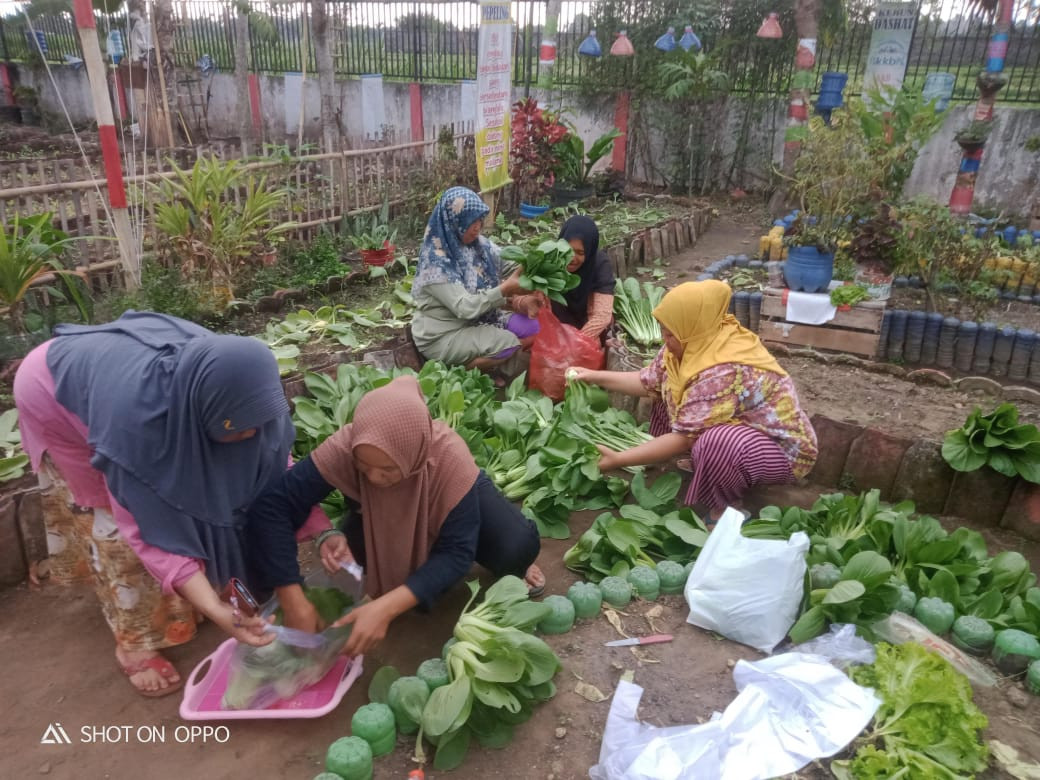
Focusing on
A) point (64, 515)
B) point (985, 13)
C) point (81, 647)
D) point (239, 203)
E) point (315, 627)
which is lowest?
point (81, 647)

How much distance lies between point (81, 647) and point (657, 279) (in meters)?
5.09

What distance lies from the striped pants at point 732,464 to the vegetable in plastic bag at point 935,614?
71cm

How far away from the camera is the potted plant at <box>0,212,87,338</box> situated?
3779 mm

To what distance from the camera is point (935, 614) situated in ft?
7.65

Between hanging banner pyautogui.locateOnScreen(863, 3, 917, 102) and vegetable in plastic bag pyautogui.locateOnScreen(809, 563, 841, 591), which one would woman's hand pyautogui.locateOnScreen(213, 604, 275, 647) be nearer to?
vegetable in plastic bag pyautogui.locateOnScreen(809, 563, 841, 591)

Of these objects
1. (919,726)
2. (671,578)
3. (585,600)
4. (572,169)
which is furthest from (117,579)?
(572,169)

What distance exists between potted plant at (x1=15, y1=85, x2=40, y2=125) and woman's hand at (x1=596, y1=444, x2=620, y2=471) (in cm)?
1590

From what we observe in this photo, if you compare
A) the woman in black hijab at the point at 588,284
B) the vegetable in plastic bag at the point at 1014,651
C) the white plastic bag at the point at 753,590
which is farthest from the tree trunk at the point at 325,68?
the vegetable in plastic bag at the point at 1014,651

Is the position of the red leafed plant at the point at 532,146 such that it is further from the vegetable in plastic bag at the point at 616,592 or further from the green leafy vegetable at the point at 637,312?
the vegetable in plastic bag at the point at 616,592

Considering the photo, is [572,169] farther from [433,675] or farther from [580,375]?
[433,675]

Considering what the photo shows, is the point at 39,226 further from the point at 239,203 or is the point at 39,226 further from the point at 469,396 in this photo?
the point at 469,396

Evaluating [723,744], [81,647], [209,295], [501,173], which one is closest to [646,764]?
[723,744]

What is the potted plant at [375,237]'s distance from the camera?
5.62 metres

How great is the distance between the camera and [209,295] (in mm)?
4586
